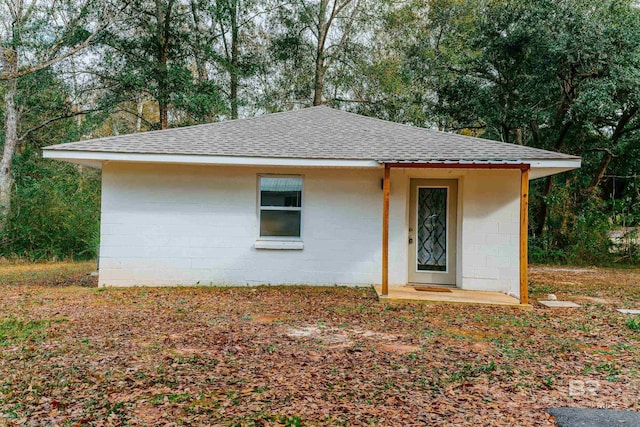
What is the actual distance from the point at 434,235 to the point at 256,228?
3.63 m

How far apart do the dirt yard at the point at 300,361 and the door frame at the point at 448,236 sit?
6.05ft

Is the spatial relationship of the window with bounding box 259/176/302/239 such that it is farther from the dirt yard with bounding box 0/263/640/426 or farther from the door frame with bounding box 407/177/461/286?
the door frame with bounding box 407/177/461/286

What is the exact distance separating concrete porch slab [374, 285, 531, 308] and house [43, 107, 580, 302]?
0.48 m

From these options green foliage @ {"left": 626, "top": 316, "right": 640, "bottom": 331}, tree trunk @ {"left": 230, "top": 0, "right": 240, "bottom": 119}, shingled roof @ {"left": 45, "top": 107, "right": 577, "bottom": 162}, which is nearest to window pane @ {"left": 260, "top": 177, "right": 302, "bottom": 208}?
shingled roof @ {"left": 45, "top": 107, "right": 577, "bottom": 162}

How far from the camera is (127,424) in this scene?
3.17 meters

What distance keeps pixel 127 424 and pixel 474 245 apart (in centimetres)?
727

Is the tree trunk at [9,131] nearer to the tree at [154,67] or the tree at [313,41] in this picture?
the tree at [154,67]

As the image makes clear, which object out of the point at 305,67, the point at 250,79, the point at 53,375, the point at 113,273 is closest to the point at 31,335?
the point at 53,375

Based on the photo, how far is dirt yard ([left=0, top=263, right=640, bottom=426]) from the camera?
343cm

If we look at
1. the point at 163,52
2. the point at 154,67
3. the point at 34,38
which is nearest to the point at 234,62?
the point at 163,52

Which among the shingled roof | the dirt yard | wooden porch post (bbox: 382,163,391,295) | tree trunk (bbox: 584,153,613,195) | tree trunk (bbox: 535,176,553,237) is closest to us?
the dirt yard

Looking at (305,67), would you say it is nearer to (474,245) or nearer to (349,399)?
(474,245)

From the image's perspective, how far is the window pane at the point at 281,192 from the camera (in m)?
9.40

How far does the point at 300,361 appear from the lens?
459 centimetres
